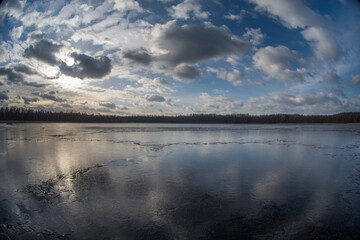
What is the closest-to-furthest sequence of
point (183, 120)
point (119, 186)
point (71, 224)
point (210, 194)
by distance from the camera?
point (71, 224)
point (210, 194)
point (119, 186)
point (183, 120)

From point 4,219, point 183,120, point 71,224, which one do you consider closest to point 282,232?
point 71,224

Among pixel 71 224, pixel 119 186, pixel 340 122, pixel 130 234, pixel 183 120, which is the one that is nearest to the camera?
pixel 130 234

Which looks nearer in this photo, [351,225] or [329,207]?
[351,225]

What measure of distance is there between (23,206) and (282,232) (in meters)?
5.33

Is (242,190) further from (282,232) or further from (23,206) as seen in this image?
(23,206)

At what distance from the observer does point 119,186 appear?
5449 mm

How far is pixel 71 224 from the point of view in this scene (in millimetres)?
3480

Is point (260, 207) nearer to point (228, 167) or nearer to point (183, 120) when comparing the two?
point (228, 167)

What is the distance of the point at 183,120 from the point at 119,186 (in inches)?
4392

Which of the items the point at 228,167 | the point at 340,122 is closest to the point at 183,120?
the point at 340,122

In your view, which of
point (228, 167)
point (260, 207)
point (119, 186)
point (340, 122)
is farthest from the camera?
point (340, 122)

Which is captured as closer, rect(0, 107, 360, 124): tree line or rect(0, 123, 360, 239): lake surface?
rect(0, 123, 360, 239): lake surface

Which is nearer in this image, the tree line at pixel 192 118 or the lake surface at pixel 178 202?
the lake surface at pixel 178 202

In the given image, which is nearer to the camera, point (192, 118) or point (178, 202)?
point (178, 202)
